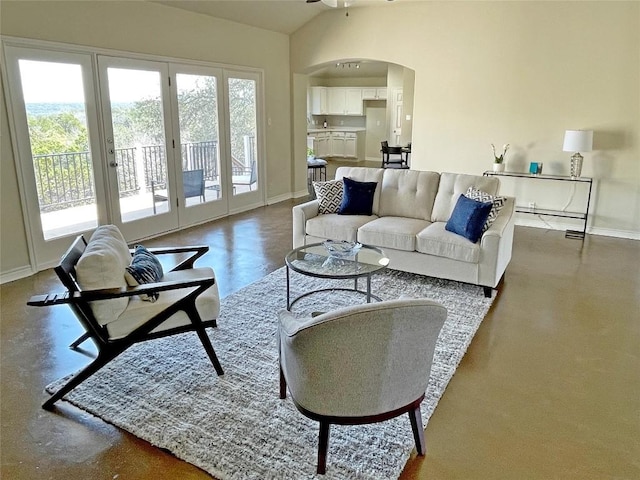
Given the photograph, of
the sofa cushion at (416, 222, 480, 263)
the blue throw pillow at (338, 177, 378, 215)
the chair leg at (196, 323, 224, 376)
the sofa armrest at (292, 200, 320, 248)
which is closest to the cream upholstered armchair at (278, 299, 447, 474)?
the chair leg at (196, 323, 224, 376)

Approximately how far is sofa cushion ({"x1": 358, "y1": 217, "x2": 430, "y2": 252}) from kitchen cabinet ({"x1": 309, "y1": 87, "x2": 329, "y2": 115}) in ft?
33.6

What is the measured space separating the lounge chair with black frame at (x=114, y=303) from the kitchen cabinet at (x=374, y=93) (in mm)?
11588

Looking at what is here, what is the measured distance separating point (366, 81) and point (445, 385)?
1217 cm

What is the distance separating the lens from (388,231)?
412cm

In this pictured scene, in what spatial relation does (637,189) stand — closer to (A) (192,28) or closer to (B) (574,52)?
(B) (574,52)

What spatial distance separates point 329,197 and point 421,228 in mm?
1019

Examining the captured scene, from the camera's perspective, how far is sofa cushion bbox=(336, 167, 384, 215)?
185 inches

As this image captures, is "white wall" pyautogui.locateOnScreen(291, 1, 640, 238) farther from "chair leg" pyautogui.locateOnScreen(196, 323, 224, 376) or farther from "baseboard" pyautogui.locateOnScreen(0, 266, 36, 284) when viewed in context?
"baseboard" pyautogui.locateOnScreen(0, 266, 36, 284)

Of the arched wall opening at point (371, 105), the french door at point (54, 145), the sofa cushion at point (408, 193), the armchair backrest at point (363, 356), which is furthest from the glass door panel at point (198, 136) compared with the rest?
the arched wall opening at point (371, 105)

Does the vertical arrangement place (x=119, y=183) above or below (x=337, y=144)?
below

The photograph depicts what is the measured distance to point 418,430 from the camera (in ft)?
6.85

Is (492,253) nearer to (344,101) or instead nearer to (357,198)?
(357,198)

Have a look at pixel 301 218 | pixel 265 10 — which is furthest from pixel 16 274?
pixel 265 10

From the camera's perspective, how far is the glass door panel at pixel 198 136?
5.98m
